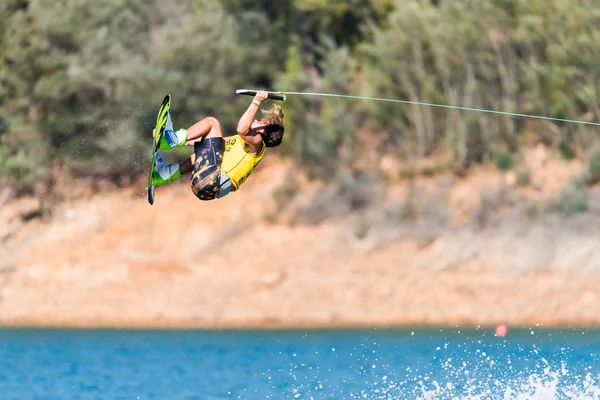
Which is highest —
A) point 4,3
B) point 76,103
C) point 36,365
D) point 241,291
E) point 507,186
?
point 4,3

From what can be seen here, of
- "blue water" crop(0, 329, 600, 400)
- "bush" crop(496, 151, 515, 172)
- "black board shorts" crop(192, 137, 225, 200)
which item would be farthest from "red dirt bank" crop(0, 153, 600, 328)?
"black board shorts" crop(192, 137, 225, 200)

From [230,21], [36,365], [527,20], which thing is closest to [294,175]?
[230,21]

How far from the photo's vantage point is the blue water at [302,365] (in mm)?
16281

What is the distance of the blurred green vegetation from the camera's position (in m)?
27.7

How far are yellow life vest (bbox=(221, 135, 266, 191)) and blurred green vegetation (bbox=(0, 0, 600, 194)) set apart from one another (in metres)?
16.3

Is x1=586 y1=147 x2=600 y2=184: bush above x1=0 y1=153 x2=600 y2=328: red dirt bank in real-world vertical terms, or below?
above

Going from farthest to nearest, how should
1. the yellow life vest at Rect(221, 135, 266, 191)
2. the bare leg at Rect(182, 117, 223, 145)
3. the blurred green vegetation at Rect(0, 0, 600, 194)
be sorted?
the blurred green vegetation at Rect(0, 0, 600, 194), the yellow life vest at Rect(221, 135, 266, 191), the bare leg at Rect(182, 117, 223, 145)

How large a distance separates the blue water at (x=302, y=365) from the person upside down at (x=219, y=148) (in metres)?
5.01

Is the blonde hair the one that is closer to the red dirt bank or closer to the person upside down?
the person upside down

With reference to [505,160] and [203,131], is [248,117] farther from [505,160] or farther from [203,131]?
[505,160]

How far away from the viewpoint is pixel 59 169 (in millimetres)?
29938

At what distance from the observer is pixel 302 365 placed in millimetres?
19125

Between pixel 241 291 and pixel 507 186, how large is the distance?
21.0 ft

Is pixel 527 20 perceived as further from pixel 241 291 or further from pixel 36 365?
pixel 36 365
